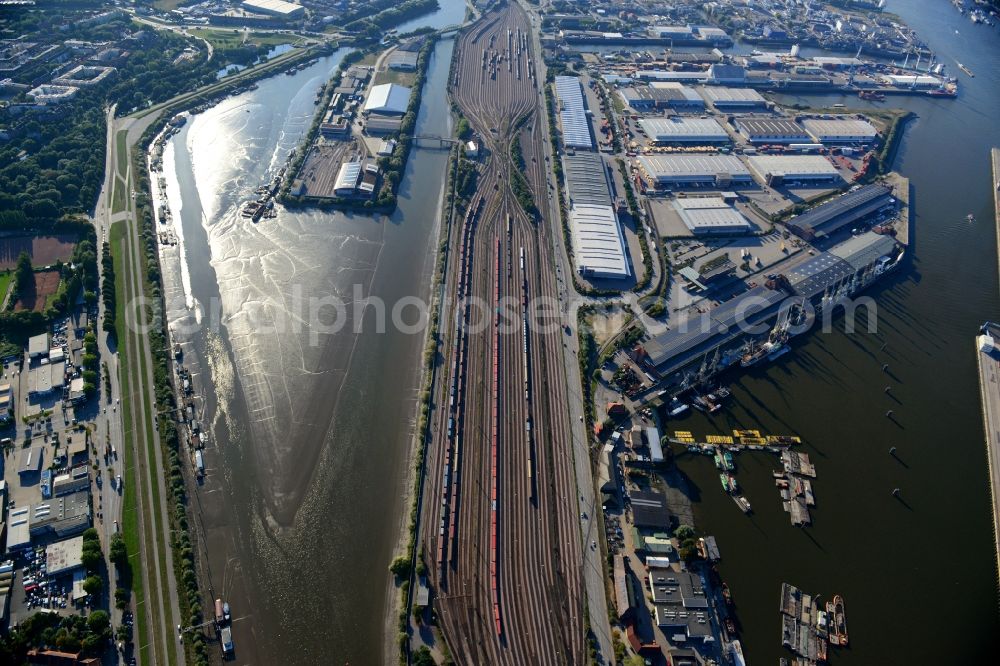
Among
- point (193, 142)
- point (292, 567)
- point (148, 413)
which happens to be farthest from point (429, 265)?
point (193, 142)

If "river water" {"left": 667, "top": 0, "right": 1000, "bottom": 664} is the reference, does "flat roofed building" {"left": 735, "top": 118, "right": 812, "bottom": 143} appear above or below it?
above

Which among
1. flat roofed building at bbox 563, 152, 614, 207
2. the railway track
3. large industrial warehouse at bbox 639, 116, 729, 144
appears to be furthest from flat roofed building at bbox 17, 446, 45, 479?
large industrial warehouse at bbox 639, 116, 729, 144

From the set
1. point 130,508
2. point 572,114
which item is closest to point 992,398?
point 572,114

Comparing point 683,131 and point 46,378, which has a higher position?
point 683,131

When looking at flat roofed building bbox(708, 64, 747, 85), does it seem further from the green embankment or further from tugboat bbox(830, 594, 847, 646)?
the green embankment

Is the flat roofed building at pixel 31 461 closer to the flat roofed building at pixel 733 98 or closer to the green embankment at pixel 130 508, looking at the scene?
the green embankment at pixel 130 508

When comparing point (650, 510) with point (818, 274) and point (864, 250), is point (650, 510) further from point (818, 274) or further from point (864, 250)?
point (864, 250)
